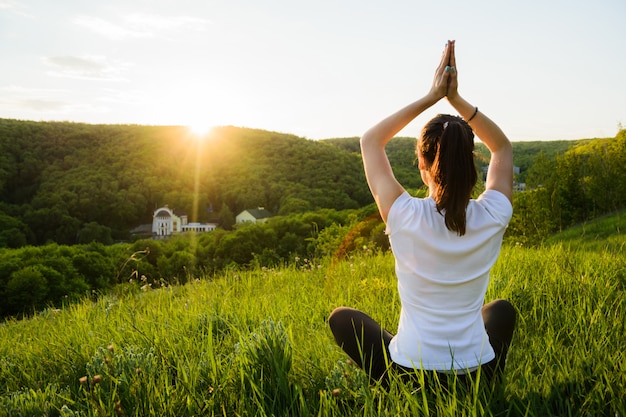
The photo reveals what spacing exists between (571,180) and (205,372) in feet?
87.3

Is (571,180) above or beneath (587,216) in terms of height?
above

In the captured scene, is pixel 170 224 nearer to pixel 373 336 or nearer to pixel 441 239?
pixel 373 336

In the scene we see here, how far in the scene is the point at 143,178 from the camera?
10081 cm

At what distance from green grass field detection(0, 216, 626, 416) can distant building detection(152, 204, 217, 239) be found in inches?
3420

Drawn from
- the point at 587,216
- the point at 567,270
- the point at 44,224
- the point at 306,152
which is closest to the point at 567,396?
the point at 567,270

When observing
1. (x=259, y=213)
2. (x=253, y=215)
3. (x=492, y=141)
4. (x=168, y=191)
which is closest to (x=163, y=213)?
(x=168, y=191)

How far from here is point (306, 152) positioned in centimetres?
12025

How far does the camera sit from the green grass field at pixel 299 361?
1987 millimetres

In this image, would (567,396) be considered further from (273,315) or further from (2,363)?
(2,363)

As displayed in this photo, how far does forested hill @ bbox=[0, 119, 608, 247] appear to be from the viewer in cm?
8356

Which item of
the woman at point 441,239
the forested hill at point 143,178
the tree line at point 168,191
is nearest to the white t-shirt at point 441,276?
the woman at point 441,239

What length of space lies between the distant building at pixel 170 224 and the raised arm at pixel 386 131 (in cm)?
8871

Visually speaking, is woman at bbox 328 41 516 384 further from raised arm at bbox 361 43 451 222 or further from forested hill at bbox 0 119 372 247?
forested hill at bbox 0 119 372 247

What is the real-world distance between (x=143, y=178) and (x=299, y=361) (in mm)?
104182
